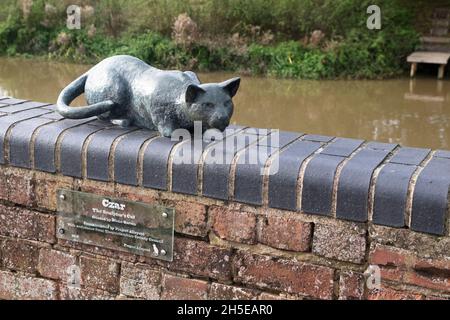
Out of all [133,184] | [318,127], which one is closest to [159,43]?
[318,127]

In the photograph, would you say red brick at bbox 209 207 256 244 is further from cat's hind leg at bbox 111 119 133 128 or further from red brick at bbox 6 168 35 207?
red brick at bbox 6 168 35 207

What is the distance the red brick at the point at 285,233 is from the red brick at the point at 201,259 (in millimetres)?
143

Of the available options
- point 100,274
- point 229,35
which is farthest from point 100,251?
point 229,35

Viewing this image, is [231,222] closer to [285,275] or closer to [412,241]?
[285,275]

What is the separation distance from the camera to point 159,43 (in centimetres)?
1323

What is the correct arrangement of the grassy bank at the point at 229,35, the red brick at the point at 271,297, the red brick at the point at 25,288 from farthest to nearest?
the grassy bank at the point at 229,35 → the red brick at the point at 25,288 → the red brick at the point at 271,297

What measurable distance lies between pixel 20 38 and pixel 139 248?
1365cm

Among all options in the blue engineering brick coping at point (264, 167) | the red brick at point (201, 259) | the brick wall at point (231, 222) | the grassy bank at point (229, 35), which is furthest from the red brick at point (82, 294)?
the grassy bank at point (229, 35)

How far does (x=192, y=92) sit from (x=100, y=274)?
685 mm

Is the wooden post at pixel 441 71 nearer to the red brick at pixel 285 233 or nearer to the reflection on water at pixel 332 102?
the reflection on water at pixel 332 102

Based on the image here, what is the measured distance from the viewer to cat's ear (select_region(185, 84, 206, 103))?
1.91 metres

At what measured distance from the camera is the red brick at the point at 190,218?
1.84 meters

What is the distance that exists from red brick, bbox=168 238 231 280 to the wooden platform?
11053 mm
